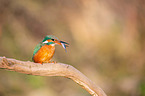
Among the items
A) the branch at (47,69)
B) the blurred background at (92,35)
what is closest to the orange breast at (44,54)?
the branch at (47,69)

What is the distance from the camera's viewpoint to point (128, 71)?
18.6ft

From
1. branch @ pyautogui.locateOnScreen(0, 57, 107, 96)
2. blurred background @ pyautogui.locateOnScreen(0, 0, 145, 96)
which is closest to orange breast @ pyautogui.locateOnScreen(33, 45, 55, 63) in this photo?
branch @ pyautogui.locateOnScreen(0, 57, 107, 96)

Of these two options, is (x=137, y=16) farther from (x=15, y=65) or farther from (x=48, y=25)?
(x=15, y=65)

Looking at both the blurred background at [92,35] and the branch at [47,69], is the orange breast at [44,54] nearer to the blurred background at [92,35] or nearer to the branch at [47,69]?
the branch at [47,69]

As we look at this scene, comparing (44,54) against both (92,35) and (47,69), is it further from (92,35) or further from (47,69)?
(92,35)

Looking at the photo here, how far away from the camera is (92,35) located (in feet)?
18.1

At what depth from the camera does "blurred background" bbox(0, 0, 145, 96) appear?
5105 millimetres

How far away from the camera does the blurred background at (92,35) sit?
5105 millimetres

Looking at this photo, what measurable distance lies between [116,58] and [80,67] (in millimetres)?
1068

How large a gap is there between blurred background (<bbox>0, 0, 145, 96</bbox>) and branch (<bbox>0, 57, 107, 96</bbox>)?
321cm

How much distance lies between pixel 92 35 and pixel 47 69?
3931mm

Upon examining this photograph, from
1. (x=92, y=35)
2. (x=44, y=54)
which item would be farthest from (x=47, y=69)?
(x=92, y=35)

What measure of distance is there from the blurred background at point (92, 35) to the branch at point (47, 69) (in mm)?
3206

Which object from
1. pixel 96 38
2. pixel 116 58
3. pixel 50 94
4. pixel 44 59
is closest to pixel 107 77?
pixel 116 58
